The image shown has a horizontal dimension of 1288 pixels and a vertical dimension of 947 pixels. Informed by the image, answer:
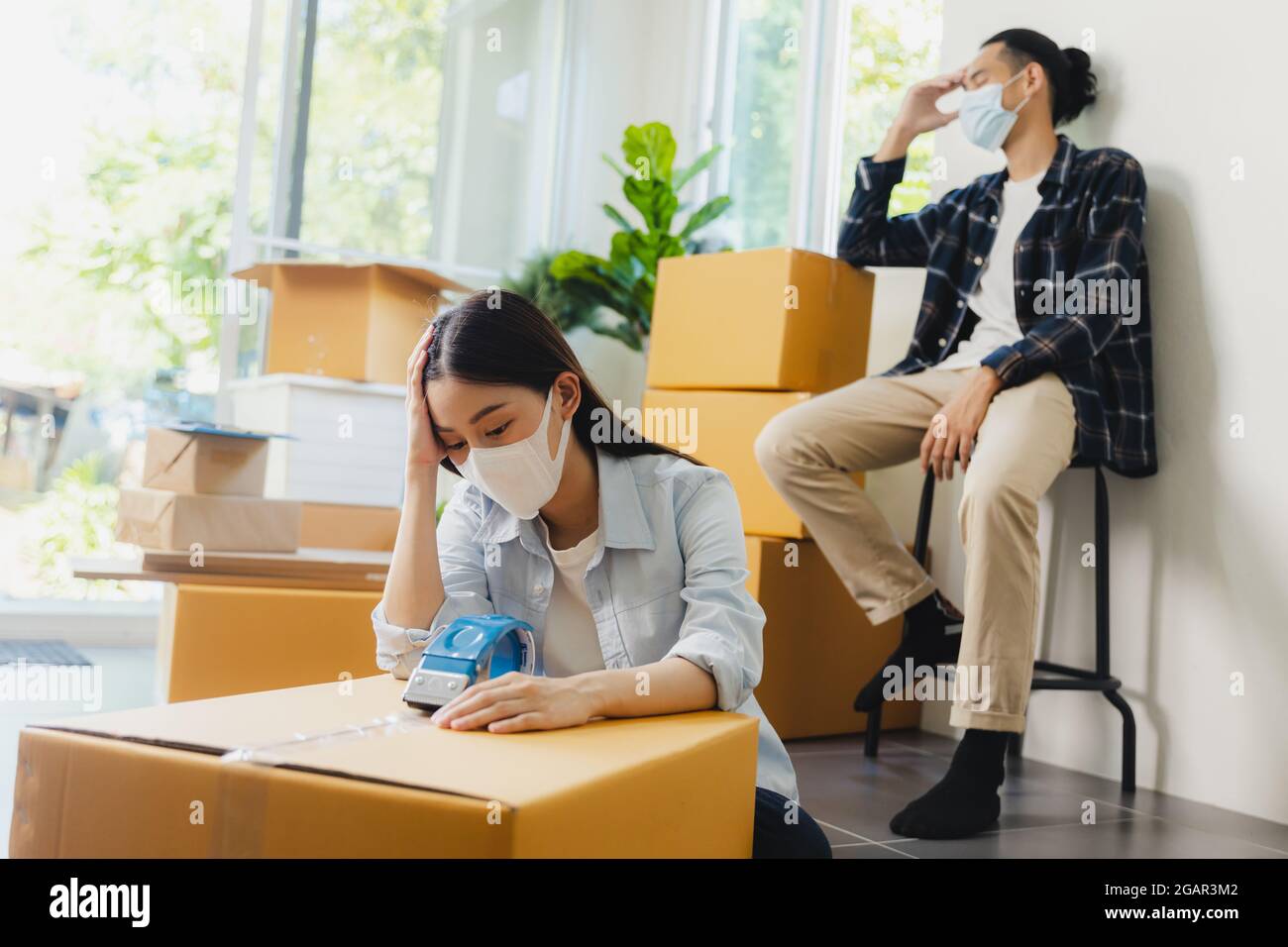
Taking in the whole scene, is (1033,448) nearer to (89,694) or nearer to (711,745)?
(711,745)

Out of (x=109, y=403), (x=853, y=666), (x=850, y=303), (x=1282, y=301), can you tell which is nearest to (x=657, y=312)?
(x=850, y=303)

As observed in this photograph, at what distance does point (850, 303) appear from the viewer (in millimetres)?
2834

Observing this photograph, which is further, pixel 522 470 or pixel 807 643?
pixel 807 643

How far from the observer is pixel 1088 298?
2256mm

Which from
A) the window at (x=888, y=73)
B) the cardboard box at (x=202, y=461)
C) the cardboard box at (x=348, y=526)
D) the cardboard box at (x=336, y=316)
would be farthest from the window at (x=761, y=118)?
the cardboard box at (x=202, y=461)

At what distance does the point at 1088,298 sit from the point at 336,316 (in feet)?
6.81

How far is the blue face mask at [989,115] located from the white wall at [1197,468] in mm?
267

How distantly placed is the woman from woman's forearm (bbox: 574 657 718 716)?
0.05 meters

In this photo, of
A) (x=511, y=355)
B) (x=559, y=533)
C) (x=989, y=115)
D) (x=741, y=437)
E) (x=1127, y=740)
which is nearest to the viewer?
(x=511, y=355)

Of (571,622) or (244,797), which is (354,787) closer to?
(244,797)

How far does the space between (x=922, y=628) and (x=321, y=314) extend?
1.96m

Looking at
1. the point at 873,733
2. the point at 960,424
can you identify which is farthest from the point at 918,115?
the point at 873,733

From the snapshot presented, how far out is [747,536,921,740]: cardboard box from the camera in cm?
258

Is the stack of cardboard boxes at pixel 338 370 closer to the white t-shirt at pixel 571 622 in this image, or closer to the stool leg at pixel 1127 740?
the stool leg at pixel 1127 740
